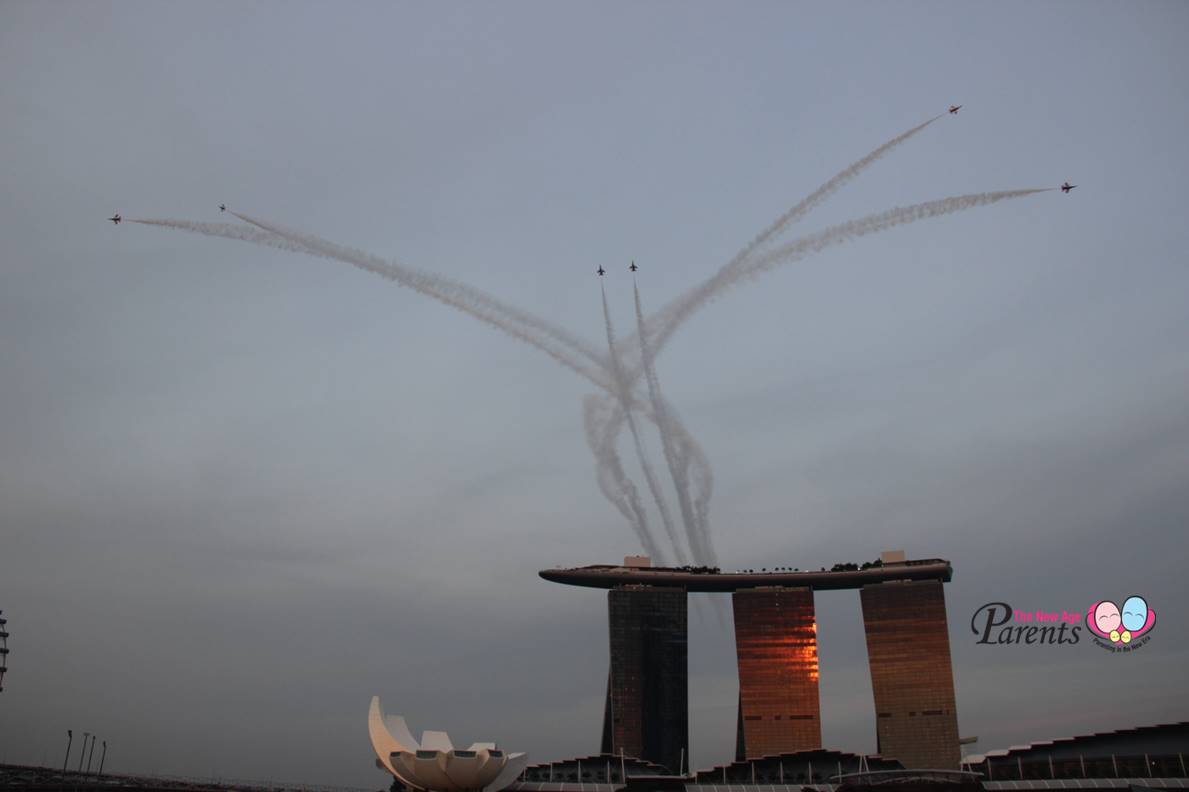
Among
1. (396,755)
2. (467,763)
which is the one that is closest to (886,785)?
(467,763)

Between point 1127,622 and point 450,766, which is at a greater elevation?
point 1127,622

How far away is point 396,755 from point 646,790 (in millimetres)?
41218

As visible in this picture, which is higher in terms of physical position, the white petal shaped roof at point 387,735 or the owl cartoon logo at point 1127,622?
the owl cartoon logo at point 1127,622

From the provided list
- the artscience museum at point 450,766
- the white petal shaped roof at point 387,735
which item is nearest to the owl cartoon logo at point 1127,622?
the artscience museum at point 450,766

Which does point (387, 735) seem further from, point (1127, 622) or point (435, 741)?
point (1127, 622)

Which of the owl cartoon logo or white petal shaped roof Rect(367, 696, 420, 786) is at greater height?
the owl cartoon logo

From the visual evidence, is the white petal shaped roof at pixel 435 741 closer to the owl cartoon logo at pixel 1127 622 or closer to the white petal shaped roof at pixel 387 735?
the white petal shaped roof at pixel 387 735

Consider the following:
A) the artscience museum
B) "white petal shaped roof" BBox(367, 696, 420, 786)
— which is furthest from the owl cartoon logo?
"white petal shaped roof" BBox(367, 696, 420, 786)

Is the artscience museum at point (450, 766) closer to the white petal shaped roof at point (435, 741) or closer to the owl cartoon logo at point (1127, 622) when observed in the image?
the white petal shaped roof at point (435, 741)

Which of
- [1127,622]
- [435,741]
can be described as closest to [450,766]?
[435,741]

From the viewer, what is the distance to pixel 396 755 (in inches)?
5620

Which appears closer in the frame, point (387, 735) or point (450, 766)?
point (450, 766)

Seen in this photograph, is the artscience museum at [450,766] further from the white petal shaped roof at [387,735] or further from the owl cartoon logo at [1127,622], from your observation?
the owl cartoon logo at [1127,622]

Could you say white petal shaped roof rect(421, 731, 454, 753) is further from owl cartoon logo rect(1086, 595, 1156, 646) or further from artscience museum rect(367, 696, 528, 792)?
owl cartoon logo rect(1086, 595, 1156, 646)
